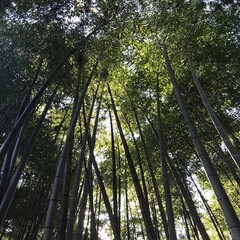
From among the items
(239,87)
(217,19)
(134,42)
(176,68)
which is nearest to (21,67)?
(134,42)

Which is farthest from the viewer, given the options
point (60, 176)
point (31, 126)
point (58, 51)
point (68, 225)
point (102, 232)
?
point (102, 232)

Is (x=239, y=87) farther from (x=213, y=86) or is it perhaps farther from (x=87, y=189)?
(x=87, y=189)

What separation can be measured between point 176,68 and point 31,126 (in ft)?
11.7

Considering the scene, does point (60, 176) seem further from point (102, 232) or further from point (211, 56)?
point (102, 232)

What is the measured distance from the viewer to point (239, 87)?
5621 mm

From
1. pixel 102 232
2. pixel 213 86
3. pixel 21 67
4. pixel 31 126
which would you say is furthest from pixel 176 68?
pixel 102 232

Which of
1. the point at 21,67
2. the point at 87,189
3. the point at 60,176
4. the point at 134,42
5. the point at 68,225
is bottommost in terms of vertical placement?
the point at 68,225

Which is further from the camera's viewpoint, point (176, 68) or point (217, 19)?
point (176, 68)

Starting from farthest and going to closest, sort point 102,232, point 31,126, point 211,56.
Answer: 1. point 102,232
2. point 31,126
3. point 211,56

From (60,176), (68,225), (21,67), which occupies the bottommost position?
(68,225)

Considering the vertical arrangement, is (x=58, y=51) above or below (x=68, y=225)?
above

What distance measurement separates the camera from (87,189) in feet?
12.1

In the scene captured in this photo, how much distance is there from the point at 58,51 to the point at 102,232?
966cm

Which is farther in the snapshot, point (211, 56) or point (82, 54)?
point (211, 56)
